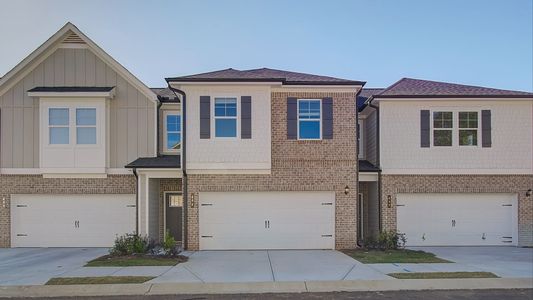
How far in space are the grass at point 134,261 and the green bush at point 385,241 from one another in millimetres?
6273

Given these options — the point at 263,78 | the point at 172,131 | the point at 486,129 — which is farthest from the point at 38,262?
the point at 486,129

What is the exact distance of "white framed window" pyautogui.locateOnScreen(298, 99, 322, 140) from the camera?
Answer: 16.1m

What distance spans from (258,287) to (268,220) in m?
6.28

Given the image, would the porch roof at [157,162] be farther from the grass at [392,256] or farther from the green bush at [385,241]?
the green bush at [385,241]

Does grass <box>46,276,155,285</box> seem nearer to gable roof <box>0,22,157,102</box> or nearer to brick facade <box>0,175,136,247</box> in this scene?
brick facade <box>0,175,136,247</box>

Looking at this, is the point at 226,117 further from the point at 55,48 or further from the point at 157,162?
the point at 55,48

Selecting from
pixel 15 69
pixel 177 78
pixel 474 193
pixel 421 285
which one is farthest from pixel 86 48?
pixel 474 193

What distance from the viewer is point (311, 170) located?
16141 mm

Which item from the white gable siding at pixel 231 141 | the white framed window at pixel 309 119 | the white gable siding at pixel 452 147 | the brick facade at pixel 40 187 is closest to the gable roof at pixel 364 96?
the white gable siding at pixel 452 147

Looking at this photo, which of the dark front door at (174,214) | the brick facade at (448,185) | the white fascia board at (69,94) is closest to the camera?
the white fascia board at (69,94)

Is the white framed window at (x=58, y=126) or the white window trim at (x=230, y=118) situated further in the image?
the white framed window at (x=58, y=126)

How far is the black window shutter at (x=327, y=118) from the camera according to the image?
634 inches

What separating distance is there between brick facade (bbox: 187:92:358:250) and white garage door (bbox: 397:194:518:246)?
2464 mm

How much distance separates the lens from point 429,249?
53.6ft
